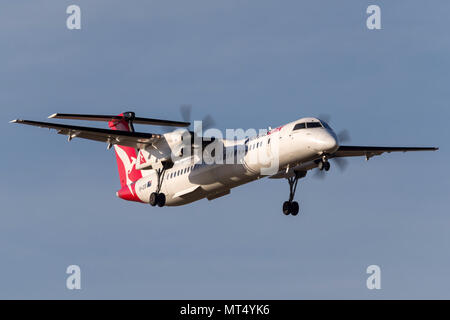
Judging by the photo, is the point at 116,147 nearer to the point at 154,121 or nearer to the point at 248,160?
the point at 154,121

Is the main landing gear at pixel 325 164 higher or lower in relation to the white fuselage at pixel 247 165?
lower

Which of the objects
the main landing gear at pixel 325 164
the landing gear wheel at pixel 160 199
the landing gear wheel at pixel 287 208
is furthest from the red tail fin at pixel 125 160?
the main landing gear at pixel 325 164

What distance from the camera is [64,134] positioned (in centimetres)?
3117

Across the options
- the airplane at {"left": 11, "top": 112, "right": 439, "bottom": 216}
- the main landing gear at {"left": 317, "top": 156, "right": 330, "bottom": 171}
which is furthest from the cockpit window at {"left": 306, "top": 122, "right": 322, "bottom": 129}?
the main landing gear at {"left": 317, "top": 156, "right": 330, "bottom": 171}

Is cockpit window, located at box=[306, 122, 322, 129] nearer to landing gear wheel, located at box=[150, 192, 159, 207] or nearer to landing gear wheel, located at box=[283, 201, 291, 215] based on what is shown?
landing gear wheel, located at box=[283, 201, 291, 215]

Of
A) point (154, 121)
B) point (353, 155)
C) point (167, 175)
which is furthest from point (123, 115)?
point (353, 155)

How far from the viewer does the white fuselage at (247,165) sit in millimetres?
28531

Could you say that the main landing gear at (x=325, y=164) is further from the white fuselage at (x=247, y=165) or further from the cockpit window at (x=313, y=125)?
the cockpit window at (x=313, y=125)

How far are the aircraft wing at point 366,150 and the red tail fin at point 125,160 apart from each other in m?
7.86

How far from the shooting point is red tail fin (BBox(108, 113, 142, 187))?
118 feet

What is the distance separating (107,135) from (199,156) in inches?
131

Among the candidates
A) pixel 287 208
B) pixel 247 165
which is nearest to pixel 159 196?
pixel 247 165

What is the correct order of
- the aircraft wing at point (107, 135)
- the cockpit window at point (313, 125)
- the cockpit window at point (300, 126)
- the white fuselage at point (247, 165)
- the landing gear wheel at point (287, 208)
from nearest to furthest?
the white fuselage at point (247, 165) < the cockpit window at point (313, 125) < the cockpit window at point (300, 126) < the aircraft wing at point (107, 135) < the landing gear wheel at point (287, 208)

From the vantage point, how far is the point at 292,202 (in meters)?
33.0
